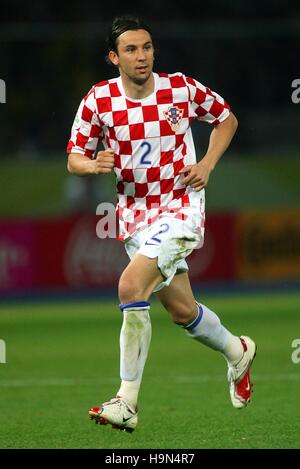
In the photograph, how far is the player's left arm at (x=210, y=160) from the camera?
687 centimetres

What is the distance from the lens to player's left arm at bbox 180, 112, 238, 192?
6.87m

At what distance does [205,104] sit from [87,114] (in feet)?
2.51

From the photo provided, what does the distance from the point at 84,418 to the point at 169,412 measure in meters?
0.64

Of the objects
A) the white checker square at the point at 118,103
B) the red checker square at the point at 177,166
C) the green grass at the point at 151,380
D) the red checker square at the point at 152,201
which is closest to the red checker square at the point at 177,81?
the white checker square at the point at 118,103

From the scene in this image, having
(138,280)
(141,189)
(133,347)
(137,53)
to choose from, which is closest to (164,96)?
(137,53)

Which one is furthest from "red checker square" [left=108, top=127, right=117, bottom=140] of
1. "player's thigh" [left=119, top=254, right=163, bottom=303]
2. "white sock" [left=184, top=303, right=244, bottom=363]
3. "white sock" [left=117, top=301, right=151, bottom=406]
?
"white sock" [left=184, top=303, right=244, bottom=363]

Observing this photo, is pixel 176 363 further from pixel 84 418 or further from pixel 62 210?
pixel 62 210

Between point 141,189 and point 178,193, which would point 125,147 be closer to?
point 141,189

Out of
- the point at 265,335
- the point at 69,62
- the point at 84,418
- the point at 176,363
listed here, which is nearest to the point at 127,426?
the point at 84,418

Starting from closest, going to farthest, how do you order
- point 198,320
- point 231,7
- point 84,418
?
1. point 198,320
2. point 84,418
3. point 231,7

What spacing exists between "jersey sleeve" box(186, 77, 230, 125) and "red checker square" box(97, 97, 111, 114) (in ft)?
1.75

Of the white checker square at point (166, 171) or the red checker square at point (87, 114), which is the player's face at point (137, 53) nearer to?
the red checker square at point (87, 114)

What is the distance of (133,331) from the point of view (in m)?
6.65

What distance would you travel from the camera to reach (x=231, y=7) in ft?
67.5
